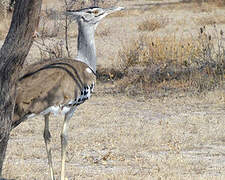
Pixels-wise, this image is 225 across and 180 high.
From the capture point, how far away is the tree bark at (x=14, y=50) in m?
3.60

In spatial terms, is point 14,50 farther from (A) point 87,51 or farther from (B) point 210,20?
(B) point 210,20

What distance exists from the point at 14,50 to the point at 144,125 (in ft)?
11.4

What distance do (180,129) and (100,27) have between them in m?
10.1

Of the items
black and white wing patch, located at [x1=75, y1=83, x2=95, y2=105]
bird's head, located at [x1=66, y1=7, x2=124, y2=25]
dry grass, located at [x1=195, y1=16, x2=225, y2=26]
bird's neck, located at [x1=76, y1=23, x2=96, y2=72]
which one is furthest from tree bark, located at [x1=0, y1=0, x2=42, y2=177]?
dry grass, located at [x1=195, y1=16, x2=225, y2=26]

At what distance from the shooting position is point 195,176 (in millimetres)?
5047

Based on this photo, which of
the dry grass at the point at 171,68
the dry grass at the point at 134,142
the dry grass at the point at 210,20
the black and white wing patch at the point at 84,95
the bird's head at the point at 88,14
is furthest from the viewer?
the dry grass at the point at 210,20

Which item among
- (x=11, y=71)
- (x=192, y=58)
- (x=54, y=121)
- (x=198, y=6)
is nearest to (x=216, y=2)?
(x=198, y=6)

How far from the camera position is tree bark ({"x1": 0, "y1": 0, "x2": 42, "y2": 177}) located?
11.8ft

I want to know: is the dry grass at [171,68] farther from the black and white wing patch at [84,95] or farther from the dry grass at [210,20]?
the dry grass at [210,20]

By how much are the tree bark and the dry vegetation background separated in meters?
1.42

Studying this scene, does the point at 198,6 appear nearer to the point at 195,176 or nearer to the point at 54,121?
the point at 54,121

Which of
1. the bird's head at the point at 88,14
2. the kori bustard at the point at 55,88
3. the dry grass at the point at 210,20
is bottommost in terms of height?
the dry grass at the point at 210,20

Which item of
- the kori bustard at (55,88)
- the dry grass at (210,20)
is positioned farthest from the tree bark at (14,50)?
the dry grass at (210,20)

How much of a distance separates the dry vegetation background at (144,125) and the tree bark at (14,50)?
1.42 meters
